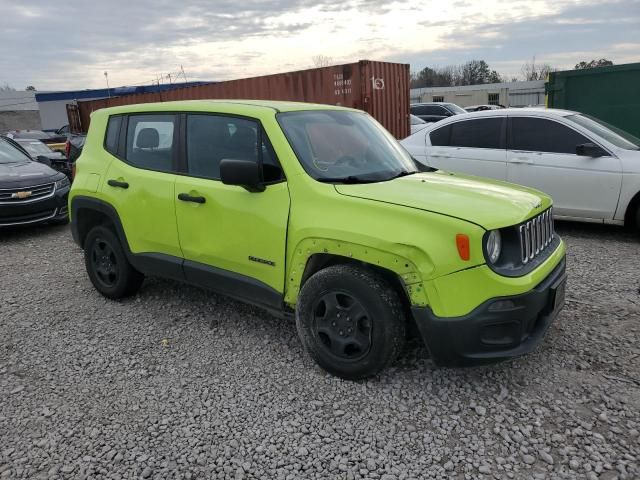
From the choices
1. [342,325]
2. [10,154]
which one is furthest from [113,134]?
[10,154]

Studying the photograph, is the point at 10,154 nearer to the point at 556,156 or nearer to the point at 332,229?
the point at 332,229

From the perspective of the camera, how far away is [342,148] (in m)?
3.76

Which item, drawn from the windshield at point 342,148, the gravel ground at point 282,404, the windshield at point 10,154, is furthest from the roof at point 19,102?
the windshield at point 342,148

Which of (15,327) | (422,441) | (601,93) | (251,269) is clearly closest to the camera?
(422,441)

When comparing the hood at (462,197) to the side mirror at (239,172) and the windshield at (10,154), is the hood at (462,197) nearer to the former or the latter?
the side mirror at (239,172)

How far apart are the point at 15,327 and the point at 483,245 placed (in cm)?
395

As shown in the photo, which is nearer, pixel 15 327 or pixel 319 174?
pixel 319 174

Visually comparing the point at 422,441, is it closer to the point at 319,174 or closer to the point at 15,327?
the point at 319,174

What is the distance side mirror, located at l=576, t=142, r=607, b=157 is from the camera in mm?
6230

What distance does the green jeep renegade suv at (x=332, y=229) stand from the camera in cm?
286

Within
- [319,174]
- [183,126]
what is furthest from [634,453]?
[183,126]

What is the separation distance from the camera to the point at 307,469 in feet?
8.54

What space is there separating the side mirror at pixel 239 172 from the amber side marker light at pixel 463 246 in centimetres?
138

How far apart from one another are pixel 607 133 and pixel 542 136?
79 cm
